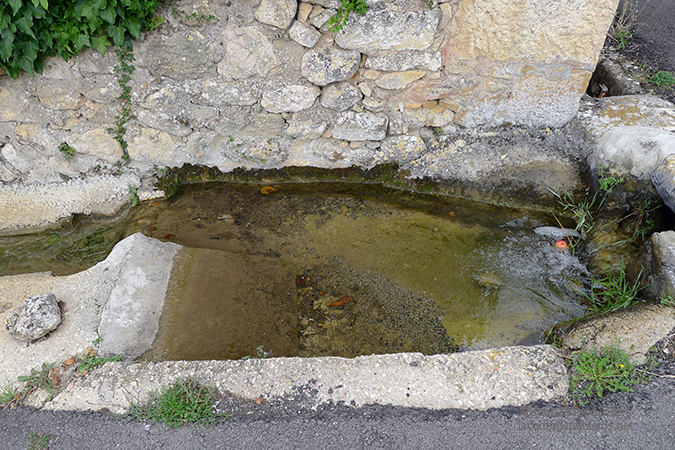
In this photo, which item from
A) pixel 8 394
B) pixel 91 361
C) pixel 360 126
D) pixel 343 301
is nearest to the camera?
pixel 8 394

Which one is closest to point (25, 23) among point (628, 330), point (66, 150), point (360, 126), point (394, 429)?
point (66, 150)

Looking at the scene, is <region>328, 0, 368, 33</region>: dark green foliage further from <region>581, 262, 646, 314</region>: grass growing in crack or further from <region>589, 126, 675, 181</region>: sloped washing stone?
<region>581, 262, 646, 314</region>: grass growing in crack

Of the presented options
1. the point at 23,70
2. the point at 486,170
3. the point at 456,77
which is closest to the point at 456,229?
the point at 486,170

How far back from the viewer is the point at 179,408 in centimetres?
172

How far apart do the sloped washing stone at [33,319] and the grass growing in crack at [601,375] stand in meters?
2.74

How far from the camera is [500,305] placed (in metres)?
2.64

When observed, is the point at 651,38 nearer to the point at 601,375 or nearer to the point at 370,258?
the point at 370,258

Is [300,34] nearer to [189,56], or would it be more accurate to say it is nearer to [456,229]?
[189,56]

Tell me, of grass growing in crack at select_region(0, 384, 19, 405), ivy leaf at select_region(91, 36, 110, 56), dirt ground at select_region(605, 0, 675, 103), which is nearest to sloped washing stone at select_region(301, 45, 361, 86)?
ivy leaf at select_region(91, 36, 110, 56)

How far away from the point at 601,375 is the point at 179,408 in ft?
6.52

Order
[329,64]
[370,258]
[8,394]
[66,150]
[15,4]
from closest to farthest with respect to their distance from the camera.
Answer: [8,394] < [15,4] < [329,64] < [370,258] < [66,150]

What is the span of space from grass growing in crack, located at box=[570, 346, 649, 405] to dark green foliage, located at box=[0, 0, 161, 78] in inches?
130

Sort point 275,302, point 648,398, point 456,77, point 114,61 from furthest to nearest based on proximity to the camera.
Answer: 1. point 456,77
2. point 114,61
3. point 275,302
4. point 648,398

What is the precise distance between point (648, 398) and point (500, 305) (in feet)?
3.25
